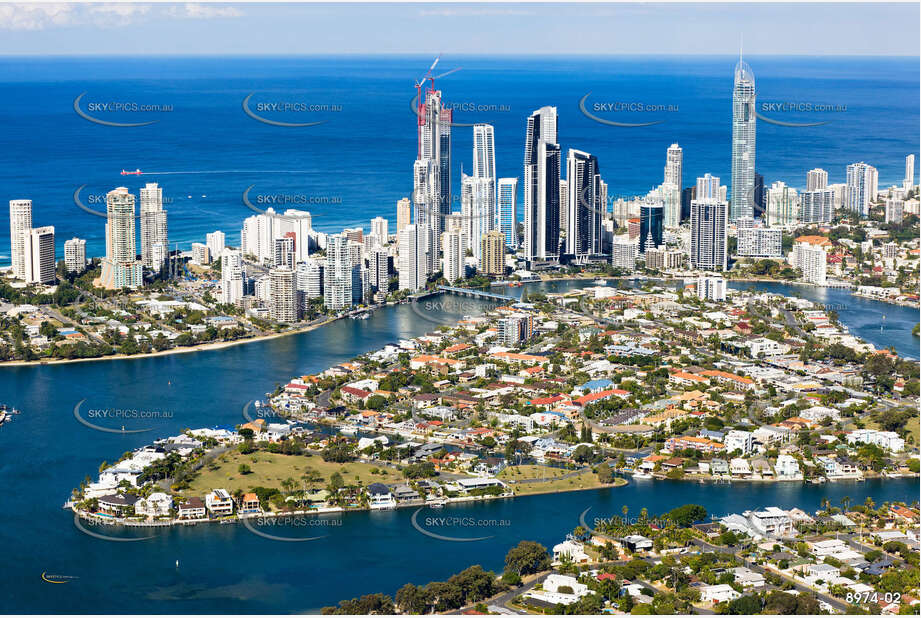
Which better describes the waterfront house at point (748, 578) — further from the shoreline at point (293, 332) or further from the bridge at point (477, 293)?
the bridge at point (477, 293)

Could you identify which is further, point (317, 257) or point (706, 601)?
point (317, 257)

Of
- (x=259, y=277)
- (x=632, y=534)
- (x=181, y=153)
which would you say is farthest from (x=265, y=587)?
(x=181, y=153)

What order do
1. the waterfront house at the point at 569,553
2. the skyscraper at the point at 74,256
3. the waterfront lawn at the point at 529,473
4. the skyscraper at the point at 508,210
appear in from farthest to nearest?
the skyscraper at the point at 508,210 < the skyscraper at the point at 74,256 < the waterfront lawn at the point at 529,473 < the waterfront house at the point at 569,553

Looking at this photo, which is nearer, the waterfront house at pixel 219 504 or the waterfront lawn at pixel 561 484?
the waterfront house at pixel 219 504

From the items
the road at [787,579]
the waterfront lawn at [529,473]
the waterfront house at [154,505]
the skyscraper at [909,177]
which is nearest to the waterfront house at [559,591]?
the road at [787,579]

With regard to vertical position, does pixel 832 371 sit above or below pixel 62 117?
below

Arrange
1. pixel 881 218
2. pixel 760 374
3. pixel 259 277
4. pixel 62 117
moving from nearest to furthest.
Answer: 1. pixel 760 374
2. pixel 259 277
3. pixel 881 218
4. pixel 62 117

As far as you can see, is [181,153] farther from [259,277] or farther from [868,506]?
[868,506]
